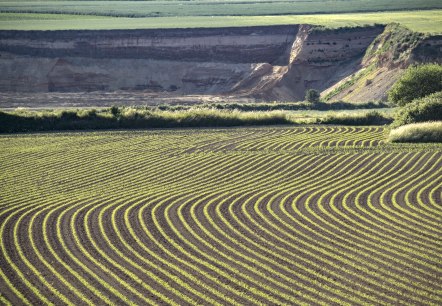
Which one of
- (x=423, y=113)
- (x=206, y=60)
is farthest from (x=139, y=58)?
(x=423, y=113)

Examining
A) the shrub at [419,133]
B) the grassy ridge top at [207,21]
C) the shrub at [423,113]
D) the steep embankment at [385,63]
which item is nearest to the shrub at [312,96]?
the steep embankment at [385,63]

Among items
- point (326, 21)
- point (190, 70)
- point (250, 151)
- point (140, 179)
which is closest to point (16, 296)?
point (140, 179)

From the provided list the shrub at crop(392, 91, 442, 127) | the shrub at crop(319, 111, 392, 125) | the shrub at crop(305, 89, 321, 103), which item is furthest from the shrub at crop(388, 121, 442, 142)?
the shrub at crop(305, 89, 321, 103)

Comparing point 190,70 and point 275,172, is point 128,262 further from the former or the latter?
point 190,70

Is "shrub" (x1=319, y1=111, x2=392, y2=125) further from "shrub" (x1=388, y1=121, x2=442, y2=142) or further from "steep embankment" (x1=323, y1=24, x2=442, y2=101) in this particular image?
"steep embankment" (x1=323, y1=24, x2=442, y2=101)

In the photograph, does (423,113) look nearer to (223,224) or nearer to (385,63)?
(223,224)

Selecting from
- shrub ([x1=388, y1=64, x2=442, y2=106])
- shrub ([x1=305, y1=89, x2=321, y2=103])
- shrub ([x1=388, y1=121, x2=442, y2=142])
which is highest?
shrub ([x1=388, y1=64, x2=442, y2=106])
